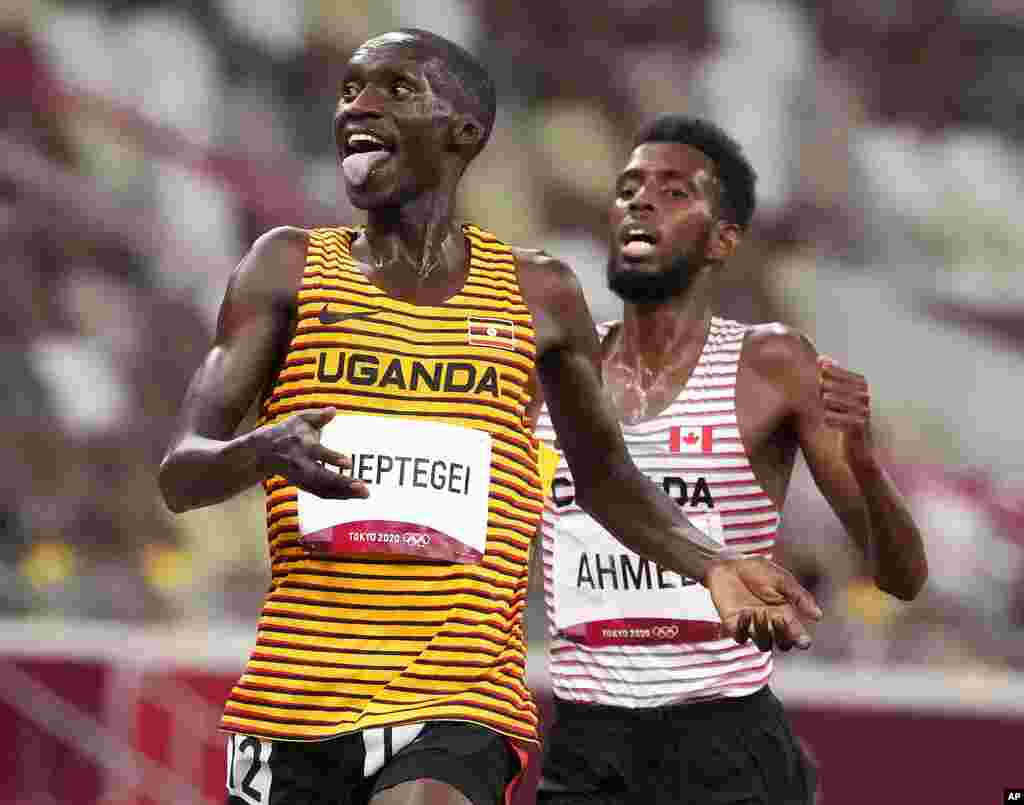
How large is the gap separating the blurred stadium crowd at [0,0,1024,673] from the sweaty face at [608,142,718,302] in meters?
6.85

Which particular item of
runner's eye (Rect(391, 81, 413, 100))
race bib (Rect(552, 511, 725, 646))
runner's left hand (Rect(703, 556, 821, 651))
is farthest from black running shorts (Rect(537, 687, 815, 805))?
runner's eye (Rect(391, 81, 413, 100))

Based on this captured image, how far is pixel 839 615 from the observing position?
805 centimetres

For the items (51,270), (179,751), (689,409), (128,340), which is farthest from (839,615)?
(51,270)

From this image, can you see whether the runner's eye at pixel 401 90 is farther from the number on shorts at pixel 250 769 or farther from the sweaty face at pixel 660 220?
the sweaty face at pixel 660 220

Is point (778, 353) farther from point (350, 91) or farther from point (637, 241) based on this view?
point (350, 91)

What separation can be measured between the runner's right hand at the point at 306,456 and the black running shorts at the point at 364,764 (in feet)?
1.54

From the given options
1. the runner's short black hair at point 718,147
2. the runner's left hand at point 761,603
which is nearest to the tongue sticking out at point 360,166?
the runner's left hand at point 761,603

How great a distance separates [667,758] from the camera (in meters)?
3.93

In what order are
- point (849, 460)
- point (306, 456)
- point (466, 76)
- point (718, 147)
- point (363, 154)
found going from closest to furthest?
point (306, 456)
point (363, 154)
point (466, 76)
point (849, 460)
point (718, 147)

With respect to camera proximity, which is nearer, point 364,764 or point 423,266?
point 364,764

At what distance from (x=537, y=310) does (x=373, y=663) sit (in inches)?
26.8

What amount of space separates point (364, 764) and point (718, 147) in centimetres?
222

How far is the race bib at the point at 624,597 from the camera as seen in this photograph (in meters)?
3.98

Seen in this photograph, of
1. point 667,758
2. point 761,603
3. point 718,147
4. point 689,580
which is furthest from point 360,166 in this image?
point 718,147
